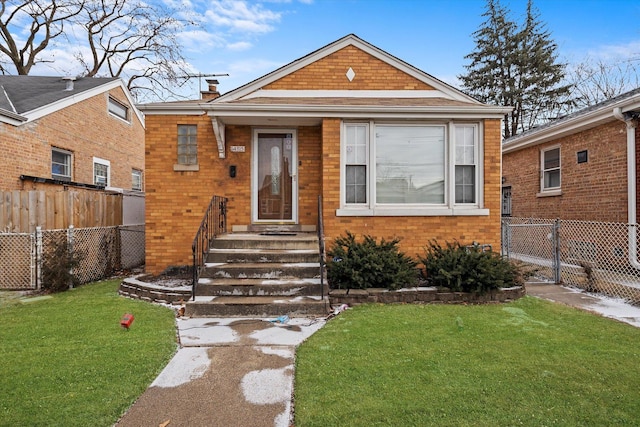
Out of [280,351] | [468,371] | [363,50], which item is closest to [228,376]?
[280,351]

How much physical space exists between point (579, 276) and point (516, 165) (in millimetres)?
5966

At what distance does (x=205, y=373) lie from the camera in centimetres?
347

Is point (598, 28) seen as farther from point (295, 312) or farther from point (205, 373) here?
point (205, 373)

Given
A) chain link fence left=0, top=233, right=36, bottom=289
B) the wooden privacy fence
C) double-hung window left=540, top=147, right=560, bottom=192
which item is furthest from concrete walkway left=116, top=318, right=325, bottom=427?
double-hung window left=540, top=147, right=560, bottom=192

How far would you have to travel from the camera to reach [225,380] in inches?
131

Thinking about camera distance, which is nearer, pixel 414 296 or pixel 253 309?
pixel 253 309

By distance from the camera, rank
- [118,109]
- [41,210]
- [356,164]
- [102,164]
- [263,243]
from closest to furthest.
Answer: [263,243] < [356,164] < [41,210] < [102,164] < [118,109]

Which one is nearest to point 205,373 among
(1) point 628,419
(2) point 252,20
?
(1) point 628,419

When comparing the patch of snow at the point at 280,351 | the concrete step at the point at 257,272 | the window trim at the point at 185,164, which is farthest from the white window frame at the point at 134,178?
the patch of snow at the point at 280,351

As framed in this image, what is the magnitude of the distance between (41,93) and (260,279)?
1243 centimetres

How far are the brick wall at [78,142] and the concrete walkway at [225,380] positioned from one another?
9071 mm

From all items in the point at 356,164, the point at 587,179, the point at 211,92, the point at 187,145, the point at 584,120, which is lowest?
the point at 587,179

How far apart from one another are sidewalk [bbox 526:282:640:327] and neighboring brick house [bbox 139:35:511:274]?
1.29m

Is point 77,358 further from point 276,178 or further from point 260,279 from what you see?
point 276,178
